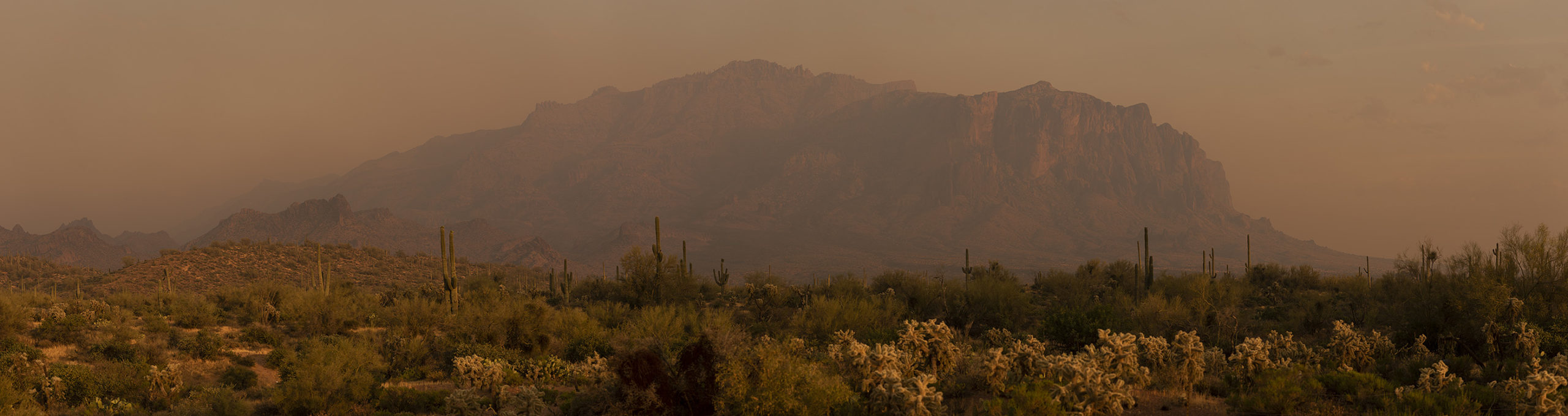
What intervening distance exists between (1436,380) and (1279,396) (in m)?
3.92

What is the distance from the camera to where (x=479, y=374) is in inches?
727

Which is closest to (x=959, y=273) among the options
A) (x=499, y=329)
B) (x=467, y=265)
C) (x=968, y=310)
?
(x=467, y=265)

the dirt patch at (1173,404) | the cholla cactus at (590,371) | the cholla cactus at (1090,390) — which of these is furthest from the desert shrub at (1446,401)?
the cholla cactus at (590,371)

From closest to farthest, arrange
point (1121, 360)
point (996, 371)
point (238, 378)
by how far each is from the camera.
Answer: point (1121, 360) → point (996, 371) → point (238, 378)

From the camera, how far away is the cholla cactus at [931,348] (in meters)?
15.7

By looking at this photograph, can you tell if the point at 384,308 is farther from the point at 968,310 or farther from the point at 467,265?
the point at 467,265

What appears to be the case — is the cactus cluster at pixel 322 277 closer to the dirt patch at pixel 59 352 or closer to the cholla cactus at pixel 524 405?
the dirt patch at pixel 59 352

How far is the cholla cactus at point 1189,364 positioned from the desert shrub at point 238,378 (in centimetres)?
2217

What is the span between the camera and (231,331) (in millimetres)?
26844

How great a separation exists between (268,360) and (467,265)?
71.2 m

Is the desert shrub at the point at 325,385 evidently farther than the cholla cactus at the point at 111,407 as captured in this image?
No

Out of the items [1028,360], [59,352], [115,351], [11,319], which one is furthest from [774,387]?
[11,319]

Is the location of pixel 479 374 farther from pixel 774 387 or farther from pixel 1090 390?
pixel 1090 390

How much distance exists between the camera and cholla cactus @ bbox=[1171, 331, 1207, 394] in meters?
14.5
